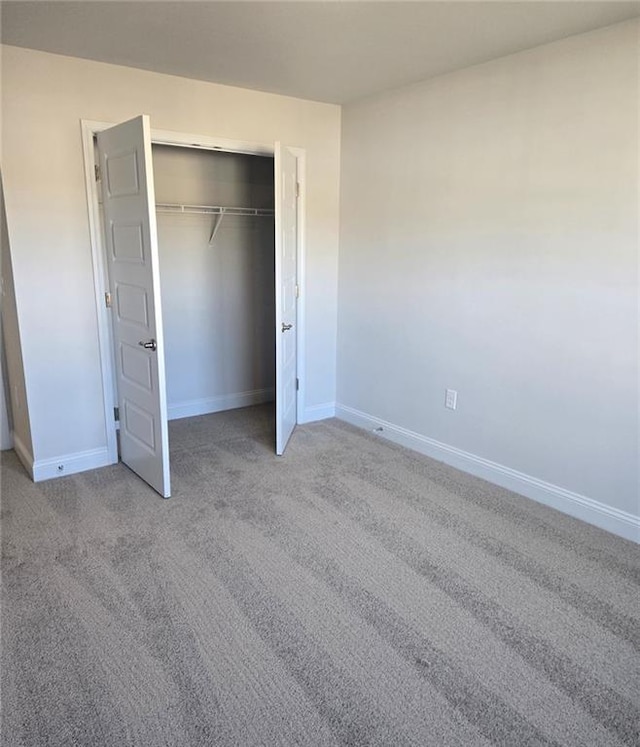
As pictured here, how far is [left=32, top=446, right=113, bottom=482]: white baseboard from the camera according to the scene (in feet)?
11.3

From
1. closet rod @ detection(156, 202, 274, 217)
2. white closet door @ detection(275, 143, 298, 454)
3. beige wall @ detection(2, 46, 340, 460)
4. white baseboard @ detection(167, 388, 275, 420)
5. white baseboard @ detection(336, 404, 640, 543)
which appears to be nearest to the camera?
white baseboard @ detection(336, 404, 640, 543)

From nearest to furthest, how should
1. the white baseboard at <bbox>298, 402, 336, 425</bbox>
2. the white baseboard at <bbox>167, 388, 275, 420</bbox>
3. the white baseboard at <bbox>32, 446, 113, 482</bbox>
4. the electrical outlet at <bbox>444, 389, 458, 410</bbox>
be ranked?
the white baseboard at <bbox>32, 446, 113, 482</bbox>, the electrical outlet at <bbox>444, 389, 458, 410</bbox>, the white baseboard at <bbox>298, 402, 336, 425</bbox>, the white baseboard at <bbox>167, 388, 275, 420</bbox>

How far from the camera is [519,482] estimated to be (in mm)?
3311

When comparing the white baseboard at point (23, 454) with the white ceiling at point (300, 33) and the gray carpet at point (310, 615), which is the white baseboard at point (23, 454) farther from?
the white ceiling at point (300, 33)

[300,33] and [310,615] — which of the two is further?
[300,33]

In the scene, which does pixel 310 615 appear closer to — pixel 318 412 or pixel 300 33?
pixel 318 412

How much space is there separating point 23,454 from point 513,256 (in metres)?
3.47

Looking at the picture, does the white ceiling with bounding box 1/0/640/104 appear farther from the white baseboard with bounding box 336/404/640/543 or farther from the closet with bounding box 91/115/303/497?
the white baseboard with bounding box 336/404/640/543

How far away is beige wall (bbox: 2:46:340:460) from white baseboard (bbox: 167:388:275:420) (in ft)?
3.79

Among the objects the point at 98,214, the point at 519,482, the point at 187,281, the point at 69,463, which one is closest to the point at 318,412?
the point at 187,281

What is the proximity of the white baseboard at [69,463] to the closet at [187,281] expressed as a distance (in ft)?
0.31

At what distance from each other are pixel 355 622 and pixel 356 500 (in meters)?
1.07

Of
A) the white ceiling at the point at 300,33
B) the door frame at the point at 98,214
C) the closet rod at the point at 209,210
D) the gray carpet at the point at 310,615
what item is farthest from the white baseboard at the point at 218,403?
the white ceiling at the point at 300,33

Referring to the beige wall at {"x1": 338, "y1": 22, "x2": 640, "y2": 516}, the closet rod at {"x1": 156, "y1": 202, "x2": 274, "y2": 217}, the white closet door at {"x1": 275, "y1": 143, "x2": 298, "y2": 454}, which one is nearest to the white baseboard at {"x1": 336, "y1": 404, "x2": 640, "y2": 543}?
the beige wall at {"x1": 338, "y1": 22, "x2": 640, "y2": 516}
